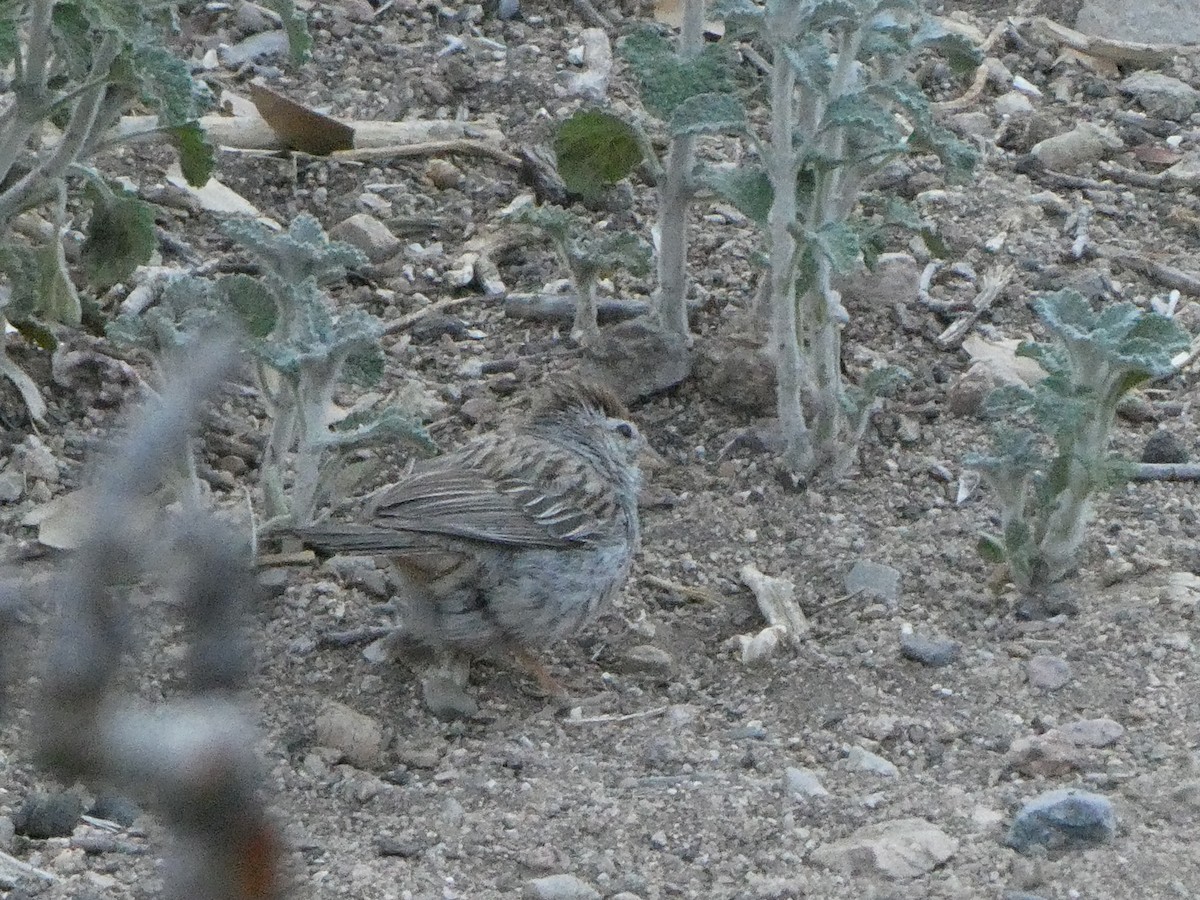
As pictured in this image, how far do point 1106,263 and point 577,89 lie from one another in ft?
7.42

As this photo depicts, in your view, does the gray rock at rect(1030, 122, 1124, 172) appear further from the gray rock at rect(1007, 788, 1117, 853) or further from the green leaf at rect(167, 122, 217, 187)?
the gray rock at rect(1007, 788, 1117, 853)

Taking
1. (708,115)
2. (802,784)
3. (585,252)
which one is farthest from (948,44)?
(802,784)

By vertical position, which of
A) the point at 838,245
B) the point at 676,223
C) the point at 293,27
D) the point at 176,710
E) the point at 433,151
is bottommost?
the point at 433,151

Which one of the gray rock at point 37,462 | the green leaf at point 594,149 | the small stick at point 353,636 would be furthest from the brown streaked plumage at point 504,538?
the gray rock at point 37,462

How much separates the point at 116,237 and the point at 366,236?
1345 millimetres

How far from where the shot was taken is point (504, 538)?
521 centimetres

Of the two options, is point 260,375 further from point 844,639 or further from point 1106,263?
point 1106,263

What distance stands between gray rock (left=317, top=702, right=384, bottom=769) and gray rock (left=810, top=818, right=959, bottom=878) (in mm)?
1186

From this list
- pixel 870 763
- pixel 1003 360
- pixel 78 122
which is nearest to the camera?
pixel 870 763

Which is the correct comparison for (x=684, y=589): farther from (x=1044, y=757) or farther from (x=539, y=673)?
(x=1044, y=757)

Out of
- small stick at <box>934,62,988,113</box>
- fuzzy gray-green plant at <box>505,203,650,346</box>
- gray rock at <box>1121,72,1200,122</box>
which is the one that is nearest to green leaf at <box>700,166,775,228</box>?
fuzzy gray-green plant at <box>505,203,650,346</box>

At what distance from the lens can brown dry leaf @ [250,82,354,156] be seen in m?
7.14

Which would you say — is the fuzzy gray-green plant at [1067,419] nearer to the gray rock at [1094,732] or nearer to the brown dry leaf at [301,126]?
the gray rock at [1094,732]

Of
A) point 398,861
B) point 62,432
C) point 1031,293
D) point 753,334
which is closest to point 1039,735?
point 398,861
